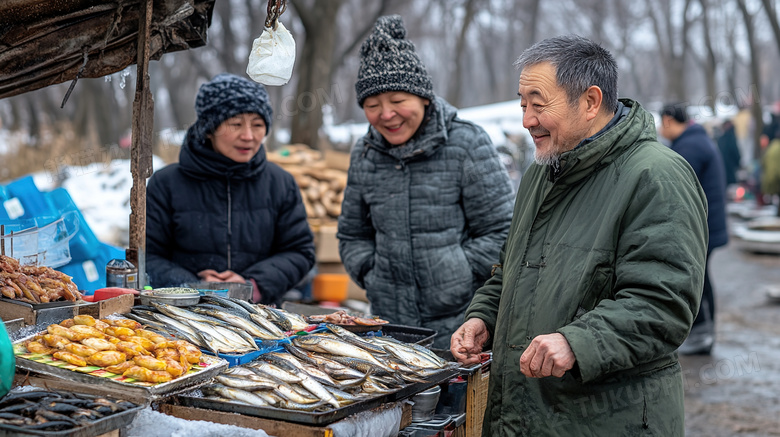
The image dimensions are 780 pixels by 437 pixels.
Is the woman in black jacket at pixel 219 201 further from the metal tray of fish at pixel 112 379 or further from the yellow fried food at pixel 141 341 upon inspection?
the metal tray of fish at pixel 112 379

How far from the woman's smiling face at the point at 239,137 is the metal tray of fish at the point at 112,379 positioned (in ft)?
6.80

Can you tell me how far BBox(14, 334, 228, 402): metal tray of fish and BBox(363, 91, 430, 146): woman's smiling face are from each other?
1979mm

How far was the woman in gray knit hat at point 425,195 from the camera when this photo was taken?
4.14m

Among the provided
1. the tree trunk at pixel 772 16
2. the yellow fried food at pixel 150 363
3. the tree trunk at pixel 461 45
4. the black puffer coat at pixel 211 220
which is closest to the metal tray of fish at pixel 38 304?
the yellow fried food at pixel 150 363

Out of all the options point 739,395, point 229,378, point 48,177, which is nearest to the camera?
point 229,378

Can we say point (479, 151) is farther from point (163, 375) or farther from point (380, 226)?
point (163, 375)

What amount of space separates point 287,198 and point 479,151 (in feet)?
4.30

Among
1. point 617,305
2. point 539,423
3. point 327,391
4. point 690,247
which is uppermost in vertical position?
point 690,247

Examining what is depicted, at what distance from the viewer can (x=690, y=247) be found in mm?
2439

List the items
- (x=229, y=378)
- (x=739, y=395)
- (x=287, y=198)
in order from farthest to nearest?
(x=739, y=395), (x=287, y=198), (x=229, y=378)

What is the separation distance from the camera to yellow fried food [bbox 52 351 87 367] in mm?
2502

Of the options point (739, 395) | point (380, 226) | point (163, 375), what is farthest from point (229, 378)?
point (739, 395)

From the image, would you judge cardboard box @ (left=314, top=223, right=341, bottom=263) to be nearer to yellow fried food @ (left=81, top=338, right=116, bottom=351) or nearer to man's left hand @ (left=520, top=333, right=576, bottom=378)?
yellow fried food @ (left=81, top=338, right=116, bottom=351)

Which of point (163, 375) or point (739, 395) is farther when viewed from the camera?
point (739, 395)
